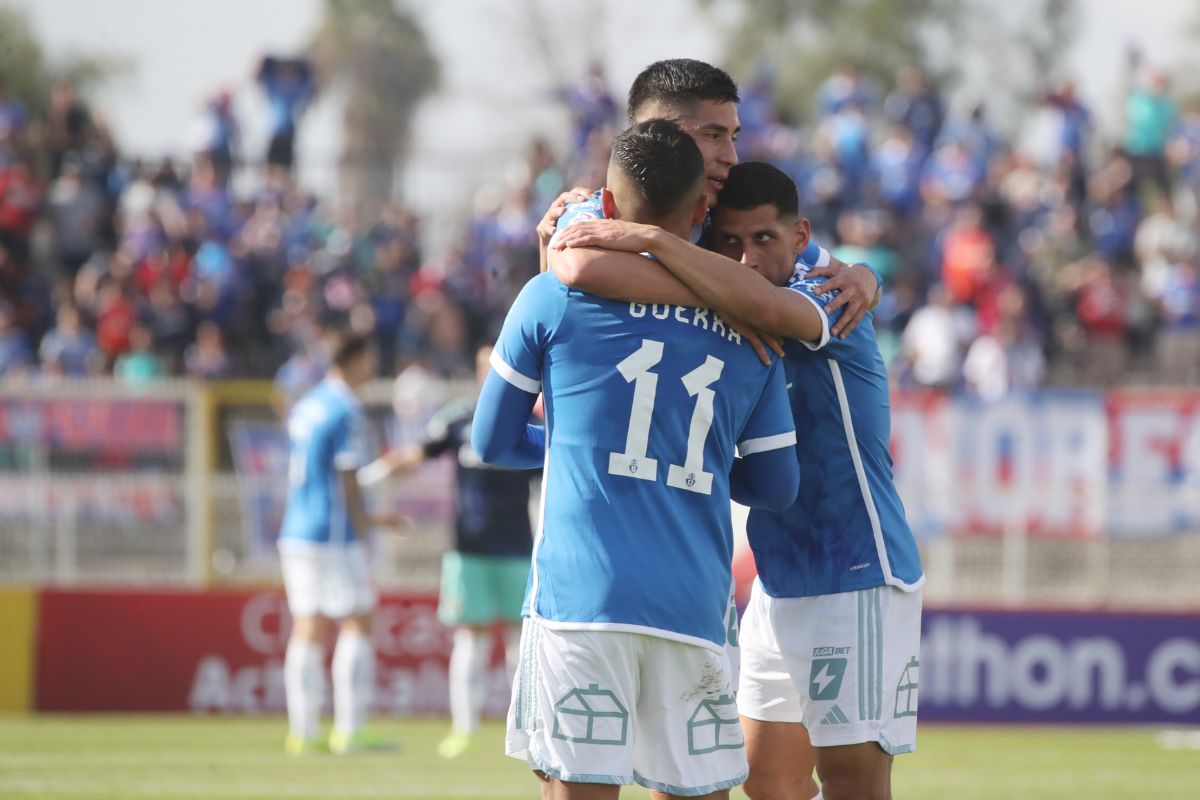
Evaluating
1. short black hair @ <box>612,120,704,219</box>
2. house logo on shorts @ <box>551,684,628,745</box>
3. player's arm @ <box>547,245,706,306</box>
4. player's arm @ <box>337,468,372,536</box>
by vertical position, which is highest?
short black hair @ <box>612,120,704,219</box>

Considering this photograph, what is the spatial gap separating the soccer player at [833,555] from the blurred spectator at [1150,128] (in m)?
17.4

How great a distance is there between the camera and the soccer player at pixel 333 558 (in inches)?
450

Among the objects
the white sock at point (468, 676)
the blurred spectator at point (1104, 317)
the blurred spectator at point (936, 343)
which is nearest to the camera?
the white sock at point (468, 676)

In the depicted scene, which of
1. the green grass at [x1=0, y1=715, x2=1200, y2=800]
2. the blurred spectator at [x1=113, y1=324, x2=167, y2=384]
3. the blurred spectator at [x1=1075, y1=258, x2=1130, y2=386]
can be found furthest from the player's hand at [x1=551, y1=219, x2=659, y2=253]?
the blurred spectator at [x1=1075, y1=258, x2=1130, y2=386]

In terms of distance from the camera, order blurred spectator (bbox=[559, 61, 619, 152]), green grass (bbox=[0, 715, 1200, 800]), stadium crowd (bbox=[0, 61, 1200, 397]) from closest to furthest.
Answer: green grass (bbox=[0, 715, 1200, 800])
stadium crowd (bbox=[0, 61, 1200, 397])
blurred spectator (bbox=[559, 61, 619, 152])

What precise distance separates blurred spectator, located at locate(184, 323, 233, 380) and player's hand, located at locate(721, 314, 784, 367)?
1237cm

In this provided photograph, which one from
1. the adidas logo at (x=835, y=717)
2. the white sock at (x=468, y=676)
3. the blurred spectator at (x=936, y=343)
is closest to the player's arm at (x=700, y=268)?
the adidas logo at (x=835, y=717)

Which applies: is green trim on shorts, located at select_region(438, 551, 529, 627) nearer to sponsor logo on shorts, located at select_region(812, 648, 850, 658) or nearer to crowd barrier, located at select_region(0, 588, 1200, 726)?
crowd barrier, located at select_region(0, 588, 1200, 726)

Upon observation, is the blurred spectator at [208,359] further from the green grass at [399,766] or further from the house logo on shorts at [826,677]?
the house logo on shorts at [826,677]

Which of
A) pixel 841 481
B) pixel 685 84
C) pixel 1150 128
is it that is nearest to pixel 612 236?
pixel 685 84

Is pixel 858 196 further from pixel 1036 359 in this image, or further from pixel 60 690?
pixel 60 690

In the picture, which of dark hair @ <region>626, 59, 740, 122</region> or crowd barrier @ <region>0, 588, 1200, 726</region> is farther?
crowd barrier @ <region>0, 588, 1200, 726</region>

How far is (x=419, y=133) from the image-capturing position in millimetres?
48688

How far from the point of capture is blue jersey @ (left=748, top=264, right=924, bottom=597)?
17.3ft
